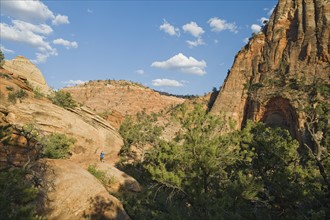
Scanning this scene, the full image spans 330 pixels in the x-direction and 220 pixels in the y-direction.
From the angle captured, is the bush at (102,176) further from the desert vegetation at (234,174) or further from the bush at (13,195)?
the bush at (13,195)

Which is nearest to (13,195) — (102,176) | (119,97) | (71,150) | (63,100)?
(102,176)

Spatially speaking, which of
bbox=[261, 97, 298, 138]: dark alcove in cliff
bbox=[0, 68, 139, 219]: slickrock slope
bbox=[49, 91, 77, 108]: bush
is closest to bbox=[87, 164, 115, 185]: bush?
bbox=[0, 68, 139, 219]: slickrock slope

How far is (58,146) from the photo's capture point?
24766 millimetres

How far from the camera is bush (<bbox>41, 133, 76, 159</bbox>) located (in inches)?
913

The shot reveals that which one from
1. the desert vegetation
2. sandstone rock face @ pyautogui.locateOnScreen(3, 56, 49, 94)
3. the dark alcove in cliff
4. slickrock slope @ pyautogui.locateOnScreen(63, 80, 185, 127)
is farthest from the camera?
slickrock slope @ pyautogui.locateOnScreen(63, 80, 185, 127)

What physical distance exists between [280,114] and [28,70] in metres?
42.3

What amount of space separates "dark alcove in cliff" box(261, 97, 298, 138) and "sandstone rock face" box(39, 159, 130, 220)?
4034 cm

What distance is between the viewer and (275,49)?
61.7m

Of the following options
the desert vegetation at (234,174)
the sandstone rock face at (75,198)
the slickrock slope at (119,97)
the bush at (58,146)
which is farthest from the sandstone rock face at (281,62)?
the slickrock slope at (119,97)

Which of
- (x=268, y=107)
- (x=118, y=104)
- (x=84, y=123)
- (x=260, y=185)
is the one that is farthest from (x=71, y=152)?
(x=118, y=104)

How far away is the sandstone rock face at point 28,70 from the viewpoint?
42031mm

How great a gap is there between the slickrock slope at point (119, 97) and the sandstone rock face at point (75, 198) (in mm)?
76801

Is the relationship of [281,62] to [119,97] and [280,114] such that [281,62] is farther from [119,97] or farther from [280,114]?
[119,97]

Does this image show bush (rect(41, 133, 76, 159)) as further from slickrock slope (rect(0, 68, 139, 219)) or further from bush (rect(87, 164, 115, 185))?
bush (rect(87, 164, 115, 185))
